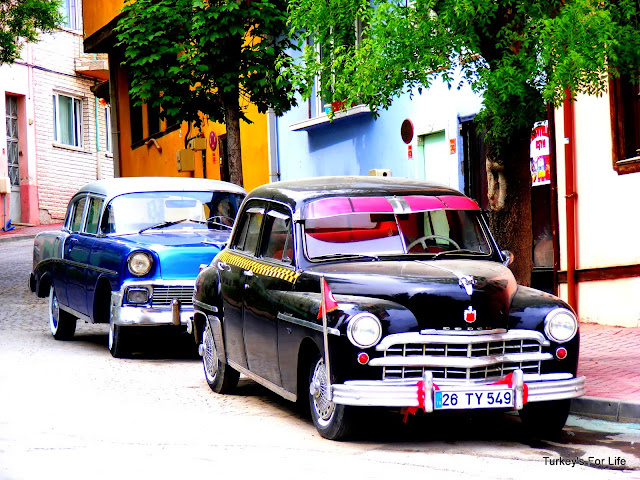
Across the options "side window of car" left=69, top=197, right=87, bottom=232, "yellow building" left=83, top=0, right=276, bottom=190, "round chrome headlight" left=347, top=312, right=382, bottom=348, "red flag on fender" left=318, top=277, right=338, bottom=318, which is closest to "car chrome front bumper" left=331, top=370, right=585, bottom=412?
"round chrome headlight" left=347, top=312, right=382, bottom=348

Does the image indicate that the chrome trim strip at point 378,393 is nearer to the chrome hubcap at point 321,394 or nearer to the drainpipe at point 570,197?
the chrome hubcap at point 321,394

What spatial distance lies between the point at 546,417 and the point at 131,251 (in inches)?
219

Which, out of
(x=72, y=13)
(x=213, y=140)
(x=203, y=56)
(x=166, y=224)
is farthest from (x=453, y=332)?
(x=72, y=13)

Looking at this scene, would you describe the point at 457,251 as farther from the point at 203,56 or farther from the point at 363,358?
the point at 203,56

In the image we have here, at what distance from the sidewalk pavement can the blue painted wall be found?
434 centimetres

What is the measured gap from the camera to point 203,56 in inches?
728

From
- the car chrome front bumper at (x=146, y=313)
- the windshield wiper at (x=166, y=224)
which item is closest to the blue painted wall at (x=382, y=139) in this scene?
the windshield wiper at (x=166, y=224)

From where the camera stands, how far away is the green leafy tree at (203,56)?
1842 cm

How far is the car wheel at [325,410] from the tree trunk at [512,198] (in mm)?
3471

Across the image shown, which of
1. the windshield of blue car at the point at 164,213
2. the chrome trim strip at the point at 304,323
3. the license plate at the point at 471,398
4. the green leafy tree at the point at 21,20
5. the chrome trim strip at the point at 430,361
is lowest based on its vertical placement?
the license plate at the point at 471,398

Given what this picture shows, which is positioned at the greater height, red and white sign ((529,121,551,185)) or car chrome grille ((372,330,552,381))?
red and white sign ((529,121,551,185))

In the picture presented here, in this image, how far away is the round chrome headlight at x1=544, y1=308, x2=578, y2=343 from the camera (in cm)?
736

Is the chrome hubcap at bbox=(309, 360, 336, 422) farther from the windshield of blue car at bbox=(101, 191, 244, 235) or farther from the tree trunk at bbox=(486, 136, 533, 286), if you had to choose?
the windshield of blue car at bbox=(101, 191, 244, 235)

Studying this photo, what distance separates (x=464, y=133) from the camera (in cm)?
1705
